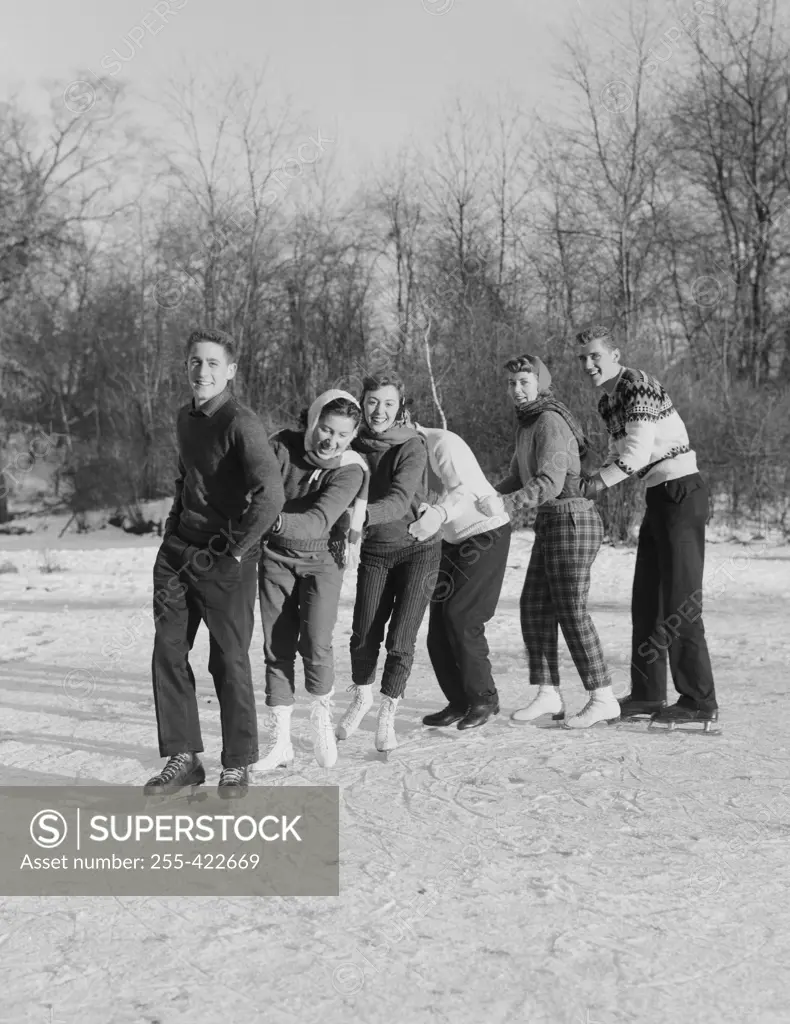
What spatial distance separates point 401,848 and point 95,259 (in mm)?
33171

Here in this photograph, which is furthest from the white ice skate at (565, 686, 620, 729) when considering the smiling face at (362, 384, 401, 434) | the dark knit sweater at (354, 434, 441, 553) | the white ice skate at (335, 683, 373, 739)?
the smiling face at (362, 384, 401, 434)

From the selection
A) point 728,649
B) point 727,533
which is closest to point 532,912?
point 728,649

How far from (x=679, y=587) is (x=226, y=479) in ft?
8.19

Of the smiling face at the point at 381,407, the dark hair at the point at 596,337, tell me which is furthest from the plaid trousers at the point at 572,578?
the smiling face at the point at 381,407

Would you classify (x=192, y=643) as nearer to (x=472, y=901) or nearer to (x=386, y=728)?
(x=386, y=728)

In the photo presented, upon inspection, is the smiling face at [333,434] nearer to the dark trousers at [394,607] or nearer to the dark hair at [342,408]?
the dark hair at [342,408]

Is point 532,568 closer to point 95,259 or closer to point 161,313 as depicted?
point 161,313

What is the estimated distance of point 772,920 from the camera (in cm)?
302

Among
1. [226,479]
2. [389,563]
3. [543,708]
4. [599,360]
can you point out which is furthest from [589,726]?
[226,479]

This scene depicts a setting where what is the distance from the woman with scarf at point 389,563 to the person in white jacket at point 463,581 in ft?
0.60

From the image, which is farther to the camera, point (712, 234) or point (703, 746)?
point (712, 234)

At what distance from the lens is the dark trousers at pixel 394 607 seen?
16.6ft

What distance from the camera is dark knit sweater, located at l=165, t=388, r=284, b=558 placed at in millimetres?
4016

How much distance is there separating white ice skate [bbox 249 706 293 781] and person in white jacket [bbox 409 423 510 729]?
1.06 meters
